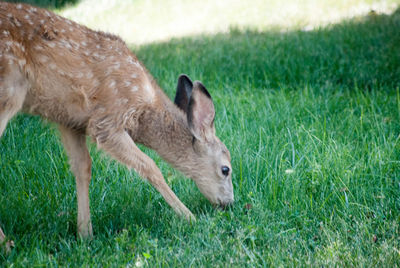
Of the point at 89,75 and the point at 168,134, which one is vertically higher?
the point at 89,75

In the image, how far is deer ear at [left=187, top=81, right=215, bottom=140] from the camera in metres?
4.82

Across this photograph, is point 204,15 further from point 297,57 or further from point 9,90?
point 9,90

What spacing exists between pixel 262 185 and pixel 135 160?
122 cm

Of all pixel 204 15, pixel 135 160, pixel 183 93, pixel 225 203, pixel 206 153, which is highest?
pixel 204 15

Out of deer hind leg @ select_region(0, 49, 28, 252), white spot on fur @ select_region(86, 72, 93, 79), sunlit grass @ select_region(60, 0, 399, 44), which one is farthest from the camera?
sunlit grass @ select_region(60, 0, 399, 44)

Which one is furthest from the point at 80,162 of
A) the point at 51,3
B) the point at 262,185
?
the point at 51,3

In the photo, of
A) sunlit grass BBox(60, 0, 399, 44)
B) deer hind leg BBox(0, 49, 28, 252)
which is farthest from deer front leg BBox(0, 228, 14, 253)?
sunlit grass BBox(60, 0, 399, 44)

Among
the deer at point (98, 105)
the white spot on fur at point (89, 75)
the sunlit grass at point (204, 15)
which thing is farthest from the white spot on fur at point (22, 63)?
the sunlit grass at point (204, 15)

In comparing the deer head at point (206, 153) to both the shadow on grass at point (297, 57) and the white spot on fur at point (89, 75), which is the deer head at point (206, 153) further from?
the shadow on grass at point (297, 57)

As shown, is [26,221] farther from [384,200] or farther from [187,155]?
[384,200]

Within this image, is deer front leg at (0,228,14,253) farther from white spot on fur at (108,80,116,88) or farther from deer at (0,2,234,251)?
white spot on fur at (108,80,116,88)

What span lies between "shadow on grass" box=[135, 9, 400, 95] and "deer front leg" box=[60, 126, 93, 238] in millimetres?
3043

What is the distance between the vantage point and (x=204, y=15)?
12.8 metres

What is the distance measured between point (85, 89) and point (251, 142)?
203cm
